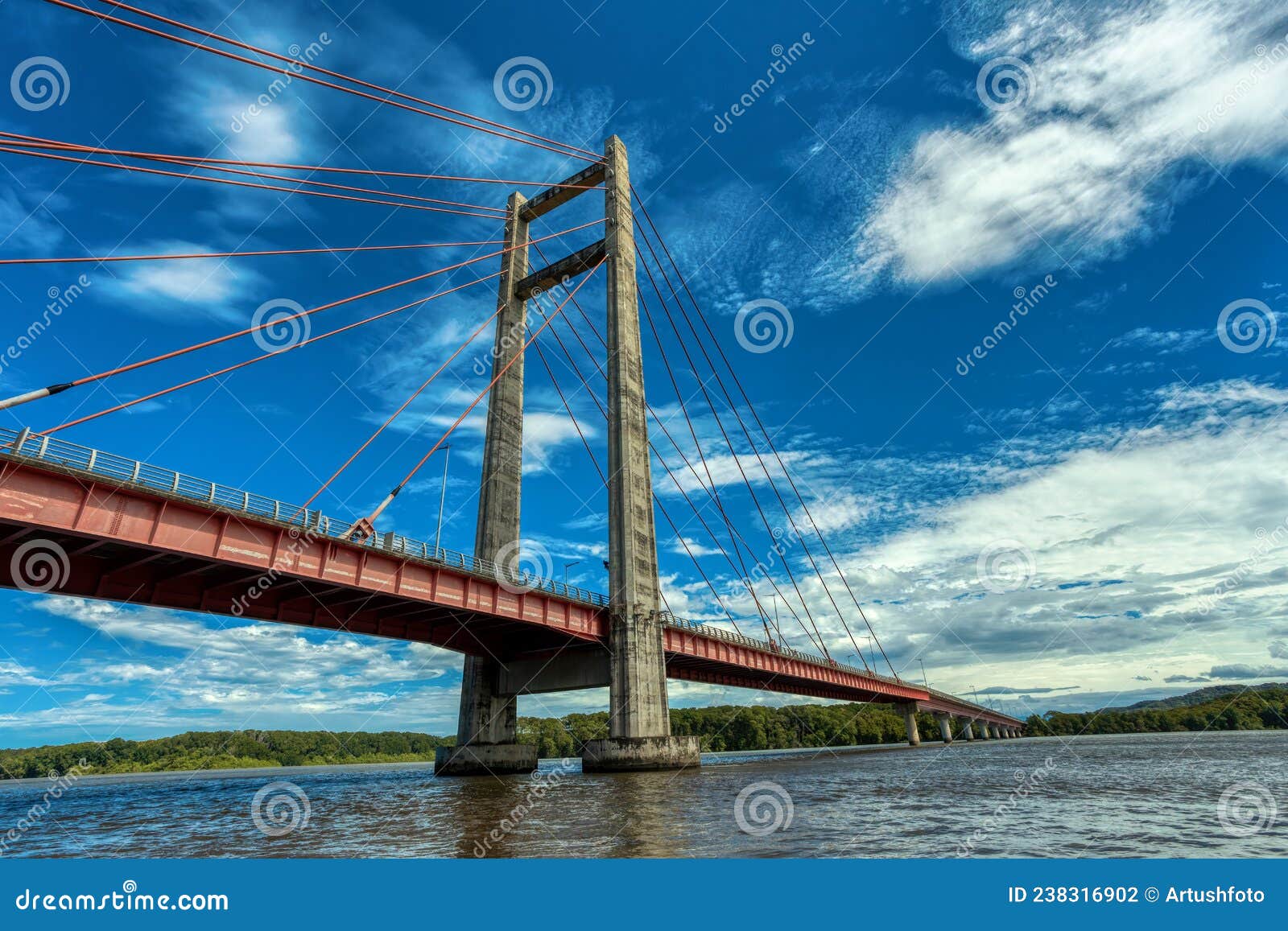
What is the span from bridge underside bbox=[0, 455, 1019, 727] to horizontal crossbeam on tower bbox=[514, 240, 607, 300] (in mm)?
28741

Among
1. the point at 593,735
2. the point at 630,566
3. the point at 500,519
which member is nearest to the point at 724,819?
the point at 630,566

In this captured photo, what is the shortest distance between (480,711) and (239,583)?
850 inches

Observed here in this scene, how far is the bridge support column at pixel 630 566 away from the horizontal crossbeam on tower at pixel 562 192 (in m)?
3.53

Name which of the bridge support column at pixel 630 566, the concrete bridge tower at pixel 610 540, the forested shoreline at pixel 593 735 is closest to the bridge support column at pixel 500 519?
the concrete bridge tower at pixel 610 540

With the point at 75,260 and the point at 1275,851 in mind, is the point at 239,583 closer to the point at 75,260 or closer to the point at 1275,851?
the point at 75,260

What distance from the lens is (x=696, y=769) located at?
4106cm

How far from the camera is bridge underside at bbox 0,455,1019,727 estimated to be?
22.0 metres

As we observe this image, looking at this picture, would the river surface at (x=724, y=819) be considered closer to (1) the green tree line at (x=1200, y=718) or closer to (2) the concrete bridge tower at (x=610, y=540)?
(2) the concrete bridge tower at (x=610, y=540)

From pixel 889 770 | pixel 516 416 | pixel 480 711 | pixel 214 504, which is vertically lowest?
pixel 889 770

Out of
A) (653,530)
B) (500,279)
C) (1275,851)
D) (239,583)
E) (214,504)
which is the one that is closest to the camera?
(1275,851)

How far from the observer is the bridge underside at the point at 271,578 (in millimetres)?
21953

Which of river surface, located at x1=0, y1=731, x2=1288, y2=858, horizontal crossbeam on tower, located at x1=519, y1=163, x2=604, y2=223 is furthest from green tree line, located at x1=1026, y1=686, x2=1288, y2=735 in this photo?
horizontal crossbeam on tower, located at x1=519, y1=163, x2=604, y2=223

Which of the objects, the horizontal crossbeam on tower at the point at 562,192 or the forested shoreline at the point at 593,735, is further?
the forested shoreline at the point at 593,735

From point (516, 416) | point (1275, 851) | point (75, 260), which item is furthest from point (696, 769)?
point (75, 260)
